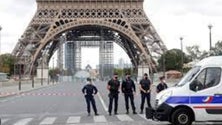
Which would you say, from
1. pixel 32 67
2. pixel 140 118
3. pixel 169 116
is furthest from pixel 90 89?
pixel 32 67

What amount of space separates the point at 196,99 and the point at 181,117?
69cm

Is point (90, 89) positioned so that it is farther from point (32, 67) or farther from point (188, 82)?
point (32, 67)

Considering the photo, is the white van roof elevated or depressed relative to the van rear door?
A: elevated

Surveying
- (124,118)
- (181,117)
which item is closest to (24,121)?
(124,118)

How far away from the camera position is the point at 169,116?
17.5 m

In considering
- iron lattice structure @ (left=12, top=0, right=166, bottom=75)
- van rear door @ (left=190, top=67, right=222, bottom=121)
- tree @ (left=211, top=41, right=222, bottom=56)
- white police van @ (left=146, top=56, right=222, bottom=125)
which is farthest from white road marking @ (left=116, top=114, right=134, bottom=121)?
iron lattice structure @ (left=12, top=0, right=166, bottom=75)

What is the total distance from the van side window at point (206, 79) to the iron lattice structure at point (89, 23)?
7000 centimetres

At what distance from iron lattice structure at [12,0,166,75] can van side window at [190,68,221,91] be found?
70001 millimetres

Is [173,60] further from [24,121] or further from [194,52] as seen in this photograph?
[24,121]

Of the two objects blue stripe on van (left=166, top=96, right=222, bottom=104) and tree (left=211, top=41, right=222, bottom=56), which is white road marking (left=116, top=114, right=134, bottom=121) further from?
tree (left=211, top=41, right=222, bottom=56)

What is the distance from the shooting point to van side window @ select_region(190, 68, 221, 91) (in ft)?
57.1

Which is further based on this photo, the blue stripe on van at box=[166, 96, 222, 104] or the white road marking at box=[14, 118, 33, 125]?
the white road marking at box=[14, 118, 33, 125]

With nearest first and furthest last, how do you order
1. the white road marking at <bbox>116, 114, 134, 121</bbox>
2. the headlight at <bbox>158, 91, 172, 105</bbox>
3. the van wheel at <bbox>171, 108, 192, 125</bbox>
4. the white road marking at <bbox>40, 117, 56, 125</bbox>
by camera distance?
the van wheel at <bbox>171, 108, 192, 125</bbox> < the headlight at <bbox>158, 91, 172, 105</bbox> < the white road marking at <bbox>40, 117, 56, 125</bbox> < the white road marking at <bbox>116, 114, 134, 121</bbox>

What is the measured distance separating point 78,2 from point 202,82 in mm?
74980
